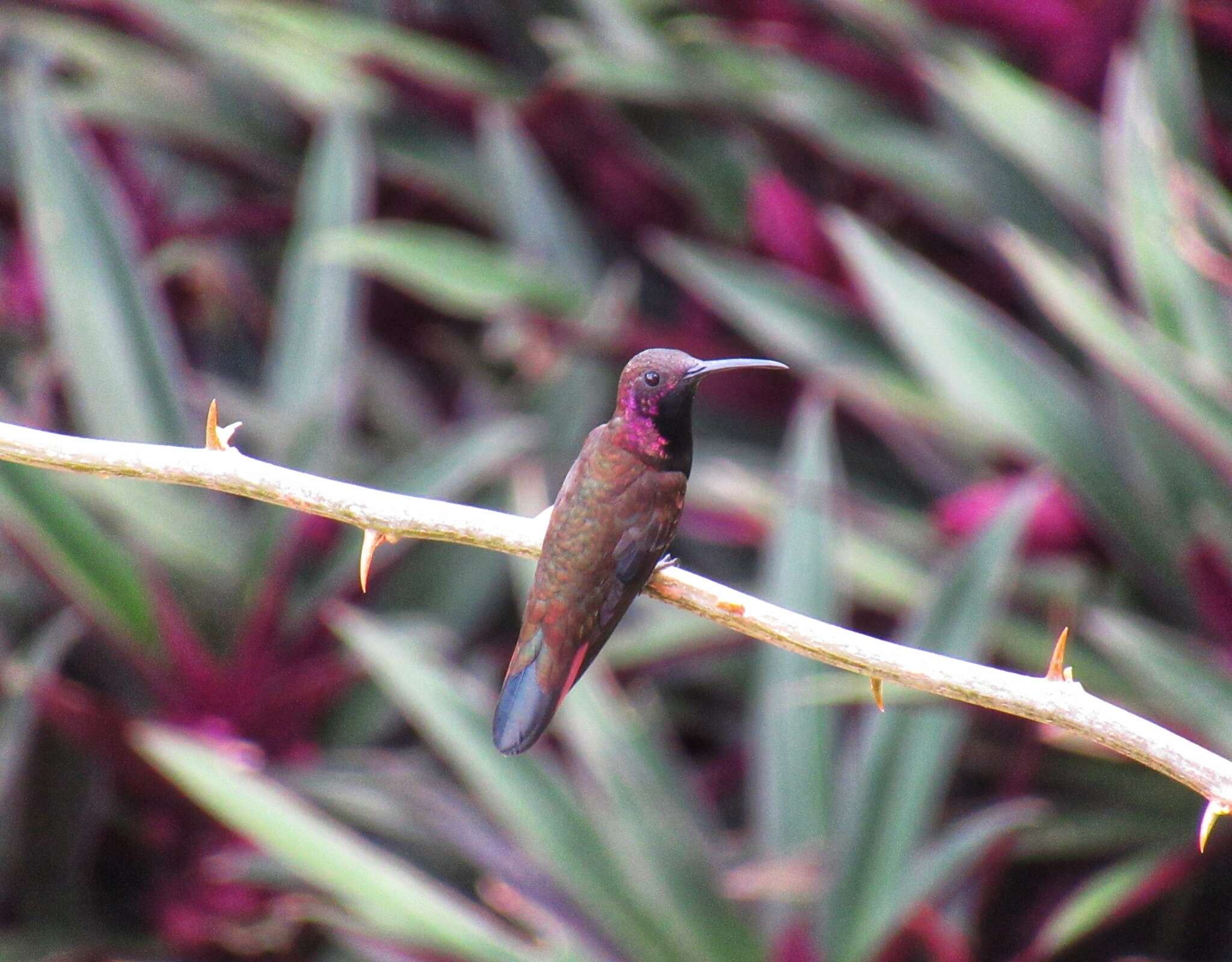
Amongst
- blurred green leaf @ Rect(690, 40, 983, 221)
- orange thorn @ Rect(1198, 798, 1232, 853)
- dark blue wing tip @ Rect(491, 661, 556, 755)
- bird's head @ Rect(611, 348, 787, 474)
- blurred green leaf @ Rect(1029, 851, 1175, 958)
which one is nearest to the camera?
orange thorn @ Rect(1198, 798, 1232, 853)

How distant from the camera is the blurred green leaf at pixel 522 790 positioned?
1994 millimetres

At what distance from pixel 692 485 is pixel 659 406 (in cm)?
119

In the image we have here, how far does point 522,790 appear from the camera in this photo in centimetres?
205

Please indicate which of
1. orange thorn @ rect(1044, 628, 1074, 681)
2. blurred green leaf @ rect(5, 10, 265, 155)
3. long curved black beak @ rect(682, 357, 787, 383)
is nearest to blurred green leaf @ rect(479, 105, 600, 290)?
blurred green leaf @ rect(5, 10, 265, 155)

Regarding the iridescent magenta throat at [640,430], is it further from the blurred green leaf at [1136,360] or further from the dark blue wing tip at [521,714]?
the blurred green leaf at [1136,360]

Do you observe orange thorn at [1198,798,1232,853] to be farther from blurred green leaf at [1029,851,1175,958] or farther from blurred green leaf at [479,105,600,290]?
blurred green leaf at [479,105,600,290]

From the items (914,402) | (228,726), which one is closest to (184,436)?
(228,726)

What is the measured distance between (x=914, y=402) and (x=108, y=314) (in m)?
1.42

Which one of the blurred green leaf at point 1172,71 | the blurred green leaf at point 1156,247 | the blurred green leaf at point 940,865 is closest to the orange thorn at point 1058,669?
the blurred green leaf at point 940,865

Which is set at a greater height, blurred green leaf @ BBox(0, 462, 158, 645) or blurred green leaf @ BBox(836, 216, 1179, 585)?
blurred green leaf @ BBox(836, 216, 1179, 585)

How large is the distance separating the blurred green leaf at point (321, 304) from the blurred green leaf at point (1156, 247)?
1.38 metres

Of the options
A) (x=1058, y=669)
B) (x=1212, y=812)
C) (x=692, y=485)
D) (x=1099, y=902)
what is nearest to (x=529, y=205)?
(x=692, y=485)

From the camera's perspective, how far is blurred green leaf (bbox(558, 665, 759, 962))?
77.7 inches

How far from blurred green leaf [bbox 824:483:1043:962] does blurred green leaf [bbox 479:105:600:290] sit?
1.16 m
